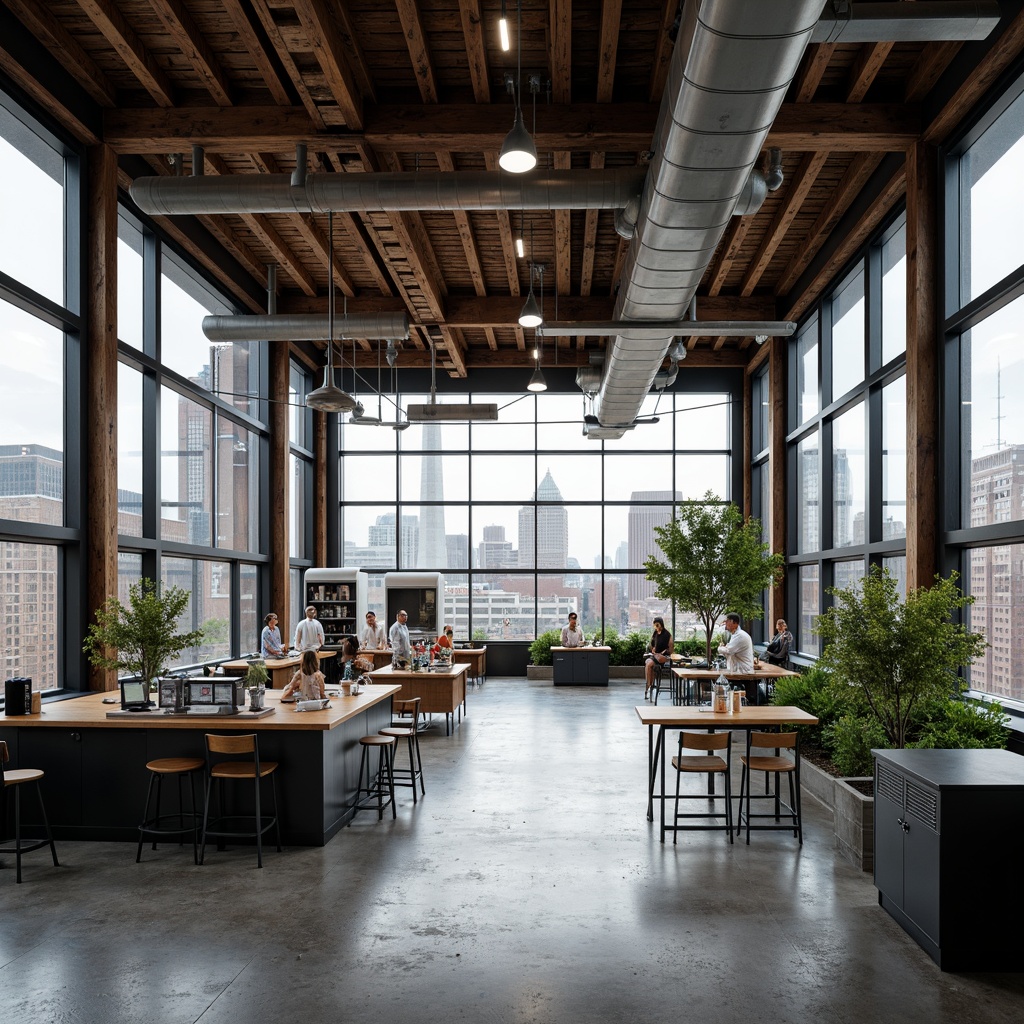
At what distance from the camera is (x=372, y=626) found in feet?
45.9

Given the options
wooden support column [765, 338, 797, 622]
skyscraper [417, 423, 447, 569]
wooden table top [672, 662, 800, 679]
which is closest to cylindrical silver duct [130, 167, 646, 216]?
wooden table top [672, 662, 800, 679]

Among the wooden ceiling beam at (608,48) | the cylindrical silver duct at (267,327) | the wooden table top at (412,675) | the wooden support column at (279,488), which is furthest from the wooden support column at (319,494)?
the wooden ceiling beam at (608,48)

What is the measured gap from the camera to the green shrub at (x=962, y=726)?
20.7ft

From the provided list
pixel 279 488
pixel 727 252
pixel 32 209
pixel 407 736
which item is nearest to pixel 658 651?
pixel 727 252

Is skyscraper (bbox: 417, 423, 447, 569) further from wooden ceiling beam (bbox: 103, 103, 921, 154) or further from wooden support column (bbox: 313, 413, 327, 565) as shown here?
wooden ceiling beam (bbox: 103, 103, 921, 154)

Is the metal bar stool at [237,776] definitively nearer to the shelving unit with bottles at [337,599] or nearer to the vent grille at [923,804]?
the vent grille at [923,804]

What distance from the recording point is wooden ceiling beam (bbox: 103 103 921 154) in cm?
791

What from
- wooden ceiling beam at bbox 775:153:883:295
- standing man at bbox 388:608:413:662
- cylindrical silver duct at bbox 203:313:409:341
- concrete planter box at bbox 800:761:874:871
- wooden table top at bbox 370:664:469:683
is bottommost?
concrete planter box at bbox 800:761:874:871

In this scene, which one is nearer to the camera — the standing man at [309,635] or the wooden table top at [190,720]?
the wooden table top at [190,720]

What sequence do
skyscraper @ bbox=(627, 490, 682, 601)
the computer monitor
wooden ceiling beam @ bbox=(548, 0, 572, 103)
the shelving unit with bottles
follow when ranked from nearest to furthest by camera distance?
wooden ceiling beam @ bbox=(548, 0, 572, 103) → the computer monitor → the shelving unit with bottles → skyscraper @ bbox=(627, 490, 682, 601)

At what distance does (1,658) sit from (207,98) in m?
5.52

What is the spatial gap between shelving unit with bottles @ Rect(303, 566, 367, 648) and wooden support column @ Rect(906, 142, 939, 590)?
1005 cm

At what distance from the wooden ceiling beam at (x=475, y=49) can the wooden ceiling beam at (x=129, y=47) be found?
2.84 m

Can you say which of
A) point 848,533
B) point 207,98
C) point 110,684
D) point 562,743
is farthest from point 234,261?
point 848,533
